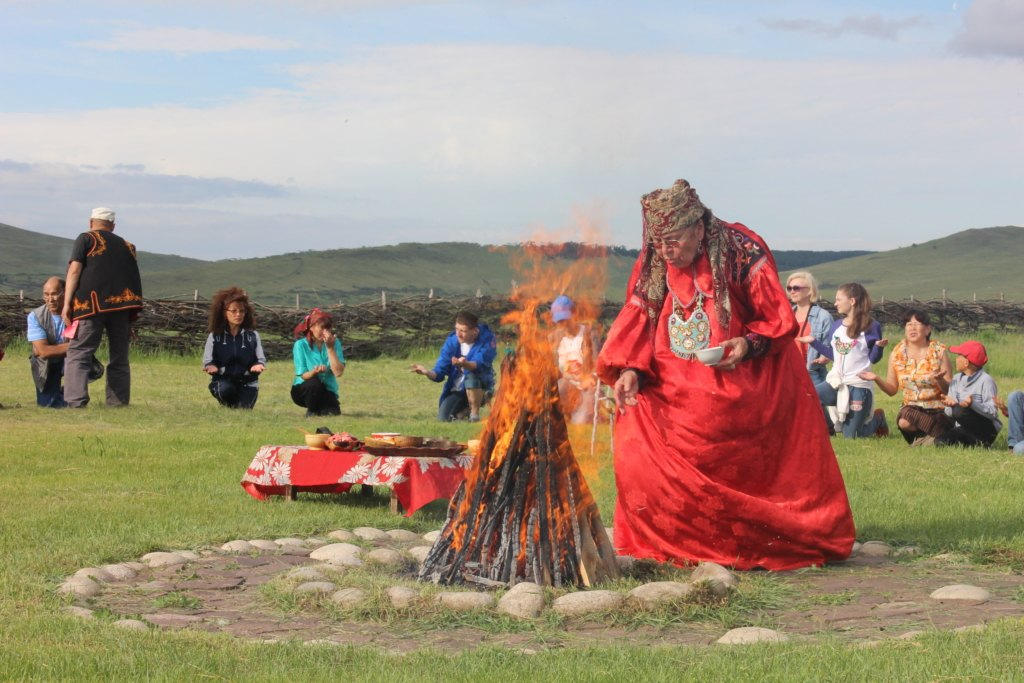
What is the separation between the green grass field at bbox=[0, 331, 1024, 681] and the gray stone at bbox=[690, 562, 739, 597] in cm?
29

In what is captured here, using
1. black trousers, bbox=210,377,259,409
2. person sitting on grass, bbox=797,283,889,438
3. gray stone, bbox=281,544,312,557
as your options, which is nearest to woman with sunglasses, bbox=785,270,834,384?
person sitting on grass, bbox=797,283,889,438

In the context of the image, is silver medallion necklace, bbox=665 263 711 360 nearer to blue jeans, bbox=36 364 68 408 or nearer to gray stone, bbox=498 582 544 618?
gray stone, bbox=498 582 544 618

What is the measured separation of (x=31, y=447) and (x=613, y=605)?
7900mm

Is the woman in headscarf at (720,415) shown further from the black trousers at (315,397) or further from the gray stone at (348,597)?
the black trousers at (315,397)

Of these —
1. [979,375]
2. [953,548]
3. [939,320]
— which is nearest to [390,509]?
[953,548]

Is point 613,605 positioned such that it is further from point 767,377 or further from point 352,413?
point 352,413

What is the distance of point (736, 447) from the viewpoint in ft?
24.0

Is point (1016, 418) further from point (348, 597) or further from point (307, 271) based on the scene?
point (307, 271)

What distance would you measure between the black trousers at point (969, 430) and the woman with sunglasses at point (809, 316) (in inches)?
62.0

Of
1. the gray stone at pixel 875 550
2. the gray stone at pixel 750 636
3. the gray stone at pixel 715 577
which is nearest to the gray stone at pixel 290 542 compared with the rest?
the gray stone at pixel 715 577

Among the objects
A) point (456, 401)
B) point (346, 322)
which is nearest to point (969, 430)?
point (456, 401)

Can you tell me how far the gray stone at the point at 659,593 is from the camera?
20.2ft

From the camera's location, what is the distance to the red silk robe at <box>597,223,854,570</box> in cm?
733

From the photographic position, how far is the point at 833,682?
4.63 metres
